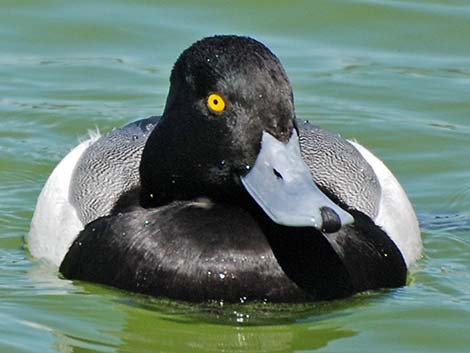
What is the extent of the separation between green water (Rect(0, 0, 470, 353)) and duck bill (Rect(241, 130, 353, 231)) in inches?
21.9

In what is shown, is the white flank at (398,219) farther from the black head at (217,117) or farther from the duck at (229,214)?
the black head at (217,117)

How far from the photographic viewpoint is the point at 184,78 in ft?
21.8

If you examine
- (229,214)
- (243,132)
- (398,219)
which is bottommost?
(398,219)

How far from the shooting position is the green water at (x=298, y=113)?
6.57 meters

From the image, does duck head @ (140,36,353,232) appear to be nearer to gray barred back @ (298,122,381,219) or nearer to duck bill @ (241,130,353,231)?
duck bill @ (241,130,353,231)

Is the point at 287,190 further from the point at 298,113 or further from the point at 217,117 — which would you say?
→ the point at 298,113

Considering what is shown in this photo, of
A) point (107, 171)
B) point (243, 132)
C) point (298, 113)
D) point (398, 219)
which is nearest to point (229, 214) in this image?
point (243, 132)

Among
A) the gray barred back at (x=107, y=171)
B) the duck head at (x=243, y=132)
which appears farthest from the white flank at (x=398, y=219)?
the gray barred back at (x=107, y=171)

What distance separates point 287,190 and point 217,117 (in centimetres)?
48

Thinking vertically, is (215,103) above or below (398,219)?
above

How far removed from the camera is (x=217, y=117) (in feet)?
21.4

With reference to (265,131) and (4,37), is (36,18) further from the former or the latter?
(265,131)

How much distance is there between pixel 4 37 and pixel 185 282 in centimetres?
513

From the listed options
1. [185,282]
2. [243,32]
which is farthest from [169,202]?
[243,32]
